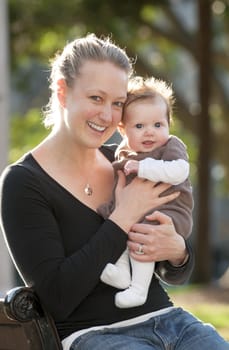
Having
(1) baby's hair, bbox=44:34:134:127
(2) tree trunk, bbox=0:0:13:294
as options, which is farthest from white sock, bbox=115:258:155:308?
(2) tree trunk, bbox=0:0:13:294

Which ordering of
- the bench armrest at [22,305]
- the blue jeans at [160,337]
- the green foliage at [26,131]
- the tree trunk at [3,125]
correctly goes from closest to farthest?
the bench armrest at [22,305]
the blue jeans at [160,337]
the tree trunk at [3,125]
the green foliage at [26,131]

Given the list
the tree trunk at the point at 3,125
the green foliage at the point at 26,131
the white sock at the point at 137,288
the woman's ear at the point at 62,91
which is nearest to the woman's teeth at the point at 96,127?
the woman's ear at the point at 62,91

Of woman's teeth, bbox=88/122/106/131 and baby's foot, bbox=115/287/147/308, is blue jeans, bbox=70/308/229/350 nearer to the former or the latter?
baby's foot, bbox=115/287/147/308

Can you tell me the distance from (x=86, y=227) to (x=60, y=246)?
0.45ft

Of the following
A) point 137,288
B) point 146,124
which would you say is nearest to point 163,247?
point 137,288

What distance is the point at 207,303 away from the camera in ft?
36.3

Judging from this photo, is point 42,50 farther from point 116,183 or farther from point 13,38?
point 116,183

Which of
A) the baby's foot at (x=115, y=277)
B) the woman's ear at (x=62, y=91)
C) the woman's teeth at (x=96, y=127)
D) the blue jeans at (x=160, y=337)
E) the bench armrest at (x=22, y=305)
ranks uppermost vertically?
the woman's ear at (x=62, y=91)

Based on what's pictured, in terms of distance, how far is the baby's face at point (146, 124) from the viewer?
349cm

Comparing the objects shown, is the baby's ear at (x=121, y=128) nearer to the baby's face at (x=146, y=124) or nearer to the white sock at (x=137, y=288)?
the baby's face at (x=146, y=124)

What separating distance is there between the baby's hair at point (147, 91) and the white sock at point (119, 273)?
1.91 ft

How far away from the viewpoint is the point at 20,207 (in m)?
3.27

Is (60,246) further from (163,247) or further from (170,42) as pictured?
(170,42)

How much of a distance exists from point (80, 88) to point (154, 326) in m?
0.90
